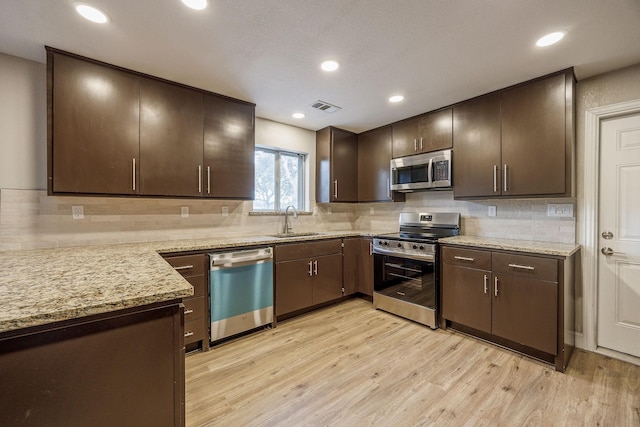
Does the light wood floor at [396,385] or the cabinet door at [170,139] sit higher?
the cabinet door at [170,139]

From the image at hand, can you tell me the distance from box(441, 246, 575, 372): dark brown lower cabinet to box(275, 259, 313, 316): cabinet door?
4.73ft

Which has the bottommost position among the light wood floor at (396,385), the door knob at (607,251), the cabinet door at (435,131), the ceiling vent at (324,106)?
the light wood floor at (396,385)

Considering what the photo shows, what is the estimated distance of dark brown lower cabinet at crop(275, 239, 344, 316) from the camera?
289 cm

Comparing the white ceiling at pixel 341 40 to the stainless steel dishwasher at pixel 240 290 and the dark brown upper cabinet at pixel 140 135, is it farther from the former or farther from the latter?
the stainless steel dishwasher at pixel 240 290

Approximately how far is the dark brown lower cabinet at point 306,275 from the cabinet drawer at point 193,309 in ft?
2.48

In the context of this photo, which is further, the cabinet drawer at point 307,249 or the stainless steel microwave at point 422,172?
the stainless steel microwave at point 422,172

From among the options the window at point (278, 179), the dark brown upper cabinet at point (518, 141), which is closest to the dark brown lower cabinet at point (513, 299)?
the dark brown upper cabinet at point (518, 141)

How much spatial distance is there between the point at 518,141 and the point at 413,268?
1564mm

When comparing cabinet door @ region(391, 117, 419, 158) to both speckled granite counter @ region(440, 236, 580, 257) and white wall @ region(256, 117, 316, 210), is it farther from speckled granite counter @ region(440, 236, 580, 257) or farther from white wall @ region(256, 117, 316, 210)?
speckled granite counter @ region(440, 236, 580, 257)

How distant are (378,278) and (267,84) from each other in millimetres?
2473

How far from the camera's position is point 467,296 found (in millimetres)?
2580

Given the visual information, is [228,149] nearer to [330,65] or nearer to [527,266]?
[330,65]

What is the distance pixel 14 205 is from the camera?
2.07 meters

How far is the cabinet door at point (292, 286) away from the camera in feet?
9.43
